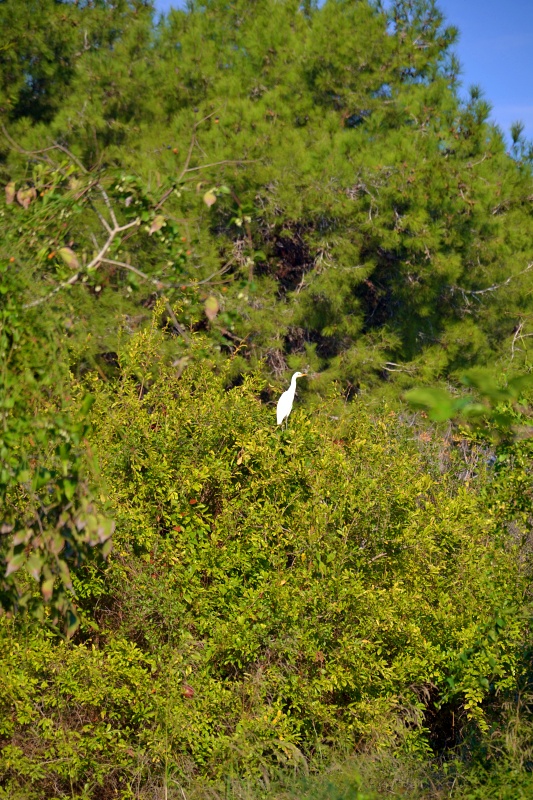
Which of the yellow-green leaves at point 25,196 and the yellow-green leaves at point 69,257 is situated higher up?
the yellow-green leaves at point 25,196

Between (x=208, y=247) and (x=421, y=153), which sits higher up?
(x=421, y=153)

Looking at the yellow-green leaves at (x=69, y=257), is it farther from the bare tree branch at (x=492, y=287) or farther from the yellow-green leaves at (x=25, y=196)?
the bare tree branch at (x=492, y=287)

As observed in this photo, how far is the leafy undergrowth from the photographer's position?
14.2 feet

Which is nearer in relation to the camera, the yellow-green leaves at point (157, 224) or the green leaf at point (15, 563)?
the green leaf at point (15, 563)

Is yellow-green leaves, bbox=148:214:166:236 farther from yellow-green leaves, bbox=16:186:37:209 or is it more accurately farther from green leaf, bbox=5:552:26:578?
green leaf, bbox=5:552:26:578

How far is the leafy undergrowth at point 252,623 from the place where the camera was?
432 cm

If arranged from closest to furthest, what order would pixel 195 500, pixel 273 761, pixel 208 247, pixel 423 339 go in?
pixel 273 761, pixel 195 500, pixel 208 247, pixel 423 339

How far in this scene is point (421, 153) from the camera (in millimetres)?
10359

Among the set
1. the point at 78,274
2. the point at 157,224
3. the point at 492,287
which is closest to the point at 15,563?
the point at 78,274

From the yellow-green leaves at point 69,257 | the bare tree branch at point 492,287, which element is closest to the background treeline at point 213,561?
the yellow-green leaves at point 69,257

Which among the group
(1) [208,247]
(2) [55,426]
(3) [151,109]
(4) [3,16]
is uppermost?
(4) [3,16]

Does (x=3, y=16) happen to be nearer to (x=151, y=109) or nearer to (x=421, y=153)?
(x=151, y=109)

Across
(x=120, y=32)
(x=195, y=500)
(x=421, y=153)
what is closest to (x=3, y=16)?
(x=120, y=32)

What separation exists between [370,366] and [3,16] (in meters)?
5.76
